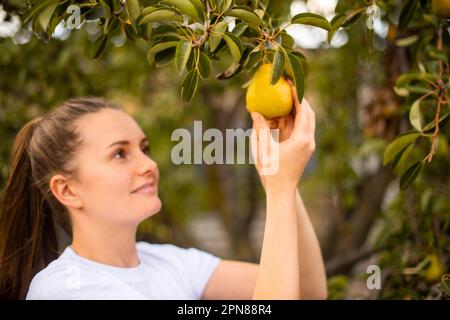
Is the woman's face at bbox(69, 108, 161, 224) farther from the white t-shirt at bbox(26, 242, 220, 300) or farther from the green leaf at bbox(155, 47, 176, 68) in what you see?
the green leaf at bbox(155, 47, 176, 68)

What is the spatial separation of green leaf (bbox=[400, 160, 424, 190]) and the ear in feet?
2.97

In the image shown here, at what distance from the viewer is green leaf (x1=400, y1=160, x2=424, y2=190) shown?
4.56ft

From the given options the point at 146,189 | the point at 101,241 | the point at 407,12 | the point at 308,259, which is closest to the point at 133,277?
the point at 101,241

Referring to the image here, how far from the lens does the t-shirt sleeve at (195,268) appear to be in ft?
6.06

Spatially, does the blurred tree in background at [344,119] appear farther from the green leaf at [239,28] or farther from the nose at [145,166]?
the nose at [145,166]

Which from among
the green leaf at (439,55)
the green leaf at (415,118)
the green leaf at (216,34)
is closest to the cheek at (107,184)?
the green leaf at (216,34)

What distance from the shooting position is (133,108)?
4.17m

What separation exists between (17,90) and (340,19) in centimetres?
177

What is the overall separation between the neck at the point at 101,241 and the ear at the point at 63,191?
3.0 inches

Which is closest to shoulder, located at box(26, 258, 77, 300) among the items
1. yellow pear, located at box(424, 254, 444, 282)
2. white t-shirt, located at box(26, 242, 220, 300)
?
white t-shirt, located at box(26, 242, 220, 300)

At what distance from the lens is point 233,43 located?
1.14 metres

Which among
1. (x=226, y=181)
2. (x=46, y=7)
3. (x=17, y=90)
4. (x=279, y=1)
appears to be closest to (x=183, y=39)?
(x=46, y=7)
